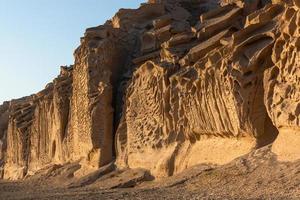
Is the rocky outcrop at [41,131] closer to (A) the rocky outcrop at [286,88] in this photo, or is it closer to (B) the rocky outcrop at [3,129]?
(B) the rocky outcrop at [3,129]

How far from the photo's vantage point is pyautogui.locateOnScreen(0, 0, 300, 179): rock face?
11.4 m

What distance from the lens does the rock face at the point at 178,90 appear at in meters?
11.4

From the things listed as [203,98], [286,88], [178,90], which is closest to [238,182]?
[286,88]

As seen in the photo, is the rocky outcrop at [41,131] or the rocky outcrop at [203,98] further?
the rocky outcrop at [41,131]

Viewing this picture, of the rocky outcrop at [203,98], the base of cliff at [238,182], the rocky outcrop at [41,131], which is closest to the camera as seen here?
the base of cliff at [238,182]

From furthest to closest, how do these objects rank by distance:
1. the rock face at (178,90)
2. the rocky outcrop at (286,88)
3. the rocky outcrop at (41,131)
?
the rocky outcrop at (41,131), the rock face at (178,90), the rocky outcrop at (286,88)

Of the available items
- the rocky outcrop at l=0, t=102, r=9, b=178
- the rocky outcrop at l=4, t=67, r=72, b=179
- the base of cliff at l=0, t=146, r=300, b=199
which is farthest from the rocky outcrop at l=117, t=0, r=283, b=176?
the rocky outcrop at l=0, t=102, r=9, b=178

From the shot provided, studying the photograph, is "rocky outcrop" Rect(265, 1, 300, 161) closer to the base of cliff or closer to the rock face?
the rock face

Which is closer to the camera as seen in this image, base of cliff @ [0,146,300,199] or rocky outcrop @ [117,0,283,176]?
base of cliff @ [0,146,300,199]

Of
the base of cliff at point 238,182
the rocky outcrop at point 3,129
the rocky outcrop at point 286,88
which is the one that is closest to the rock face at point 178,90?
the rocky outcrop at point 286,88

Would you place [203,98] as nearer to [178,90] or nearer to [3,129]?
[178,90]

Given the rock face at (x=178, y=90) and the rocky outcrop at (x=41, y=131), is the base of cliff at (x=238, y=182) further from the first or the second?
the rocky outcrop at (x=41, y=131)

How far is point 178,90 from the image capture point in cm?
1533

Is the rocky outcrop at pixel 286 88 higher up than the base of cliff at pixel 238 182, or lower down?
higher up
